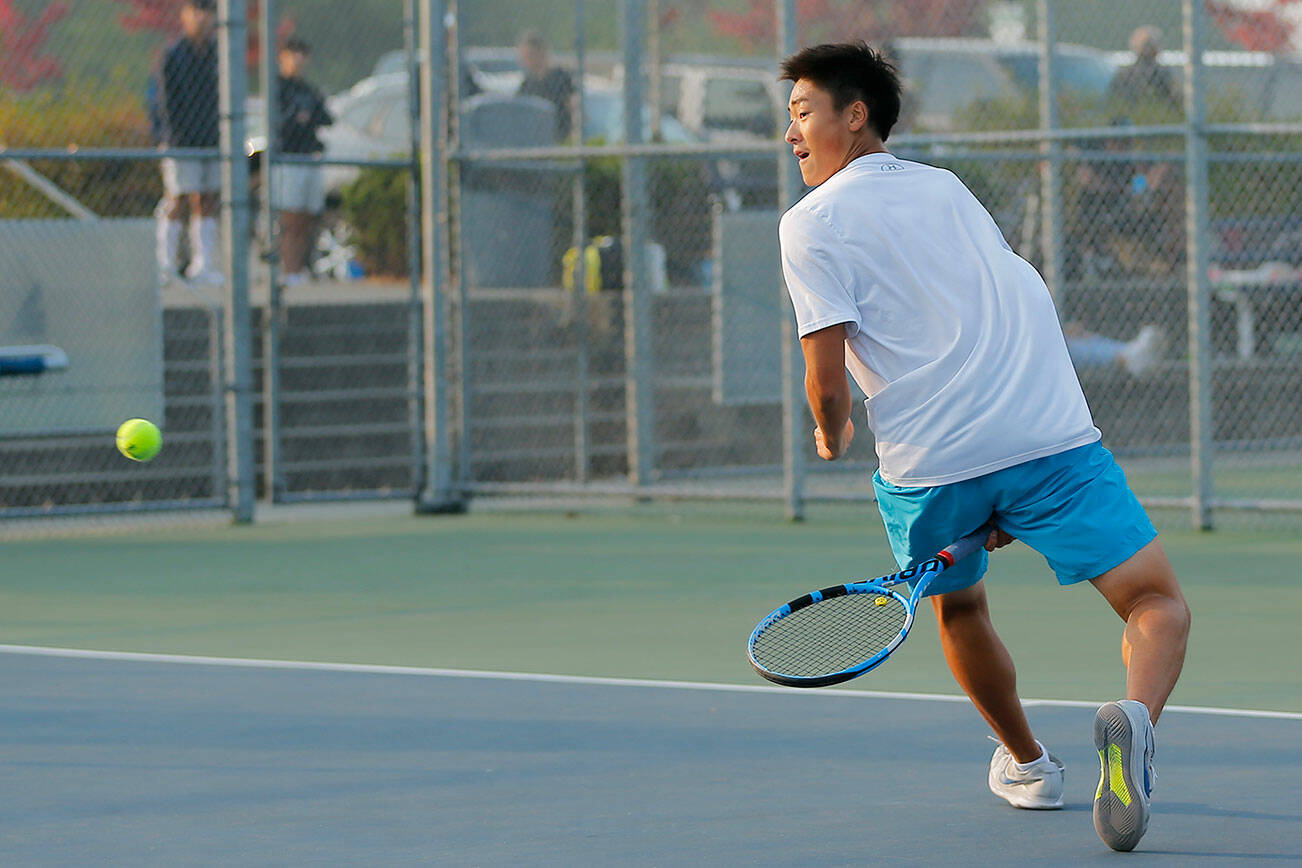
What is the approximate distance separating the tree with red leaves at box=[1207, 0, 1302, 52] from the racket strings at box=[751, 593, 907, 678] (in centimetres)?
923

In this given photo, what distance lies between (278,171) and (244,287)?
0.71 metres

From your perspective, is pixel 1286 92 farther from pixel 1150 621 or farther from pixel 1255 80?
pixel 1150 621

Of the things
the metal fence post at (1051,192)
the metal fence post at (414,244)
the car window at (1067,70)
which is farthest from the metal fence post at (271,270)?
the car window at (1067,70)

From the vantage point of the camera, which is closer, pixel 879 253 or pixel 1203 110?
pixel 879 253

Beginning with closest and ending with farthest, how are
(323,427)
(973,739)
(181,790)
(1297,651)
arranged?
1. (181,790)
2. (973,739)
3. (1297,651)
4. (323,427)

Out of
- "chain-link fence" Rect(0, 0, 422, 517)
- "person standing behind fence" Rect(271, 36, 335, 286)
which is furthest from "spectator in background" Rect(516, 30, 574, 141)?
"person standing behind fence" Rect(271, 36, 335, 286)

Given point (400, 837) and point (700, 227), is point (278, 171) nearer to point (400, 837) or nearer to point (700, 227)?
point (700, 227)

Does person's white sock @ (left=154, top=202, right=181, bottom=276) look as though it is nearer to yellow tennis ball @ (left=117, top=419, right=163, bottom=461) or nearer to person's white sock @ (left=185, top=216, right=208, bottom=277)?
person's white sock @ (left=185, top=216, right=208, bottom=277)

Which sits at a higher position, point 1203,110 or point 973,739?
point 1203,110

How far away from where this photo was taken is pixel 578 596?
346 inches

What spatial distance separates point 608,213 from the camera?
43.4 feet

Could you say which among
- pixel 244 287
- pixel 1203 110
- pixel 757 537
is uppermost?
pixel 1203 110

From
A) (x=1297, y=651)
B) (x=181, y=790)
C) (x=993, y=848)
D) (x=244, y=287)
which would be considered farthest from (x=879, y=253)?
(x=244, y=287)

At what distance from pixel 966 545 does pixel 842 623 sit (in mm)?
310
